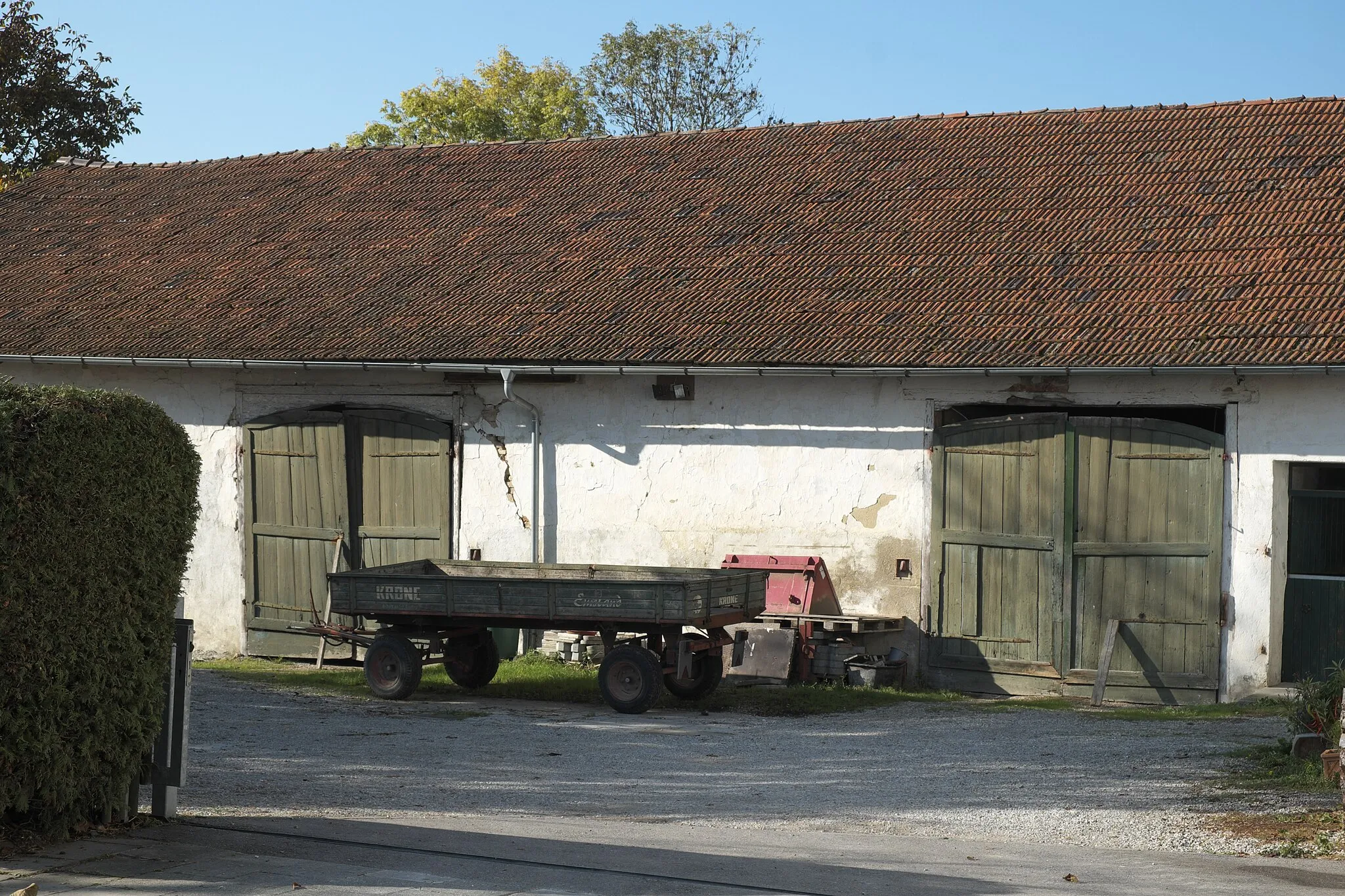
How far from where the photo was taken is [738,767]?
32.1 feet

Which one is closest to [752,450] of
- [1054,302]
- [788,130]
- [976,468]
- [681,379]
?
[681,379]

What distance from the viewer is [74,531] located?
6629mm

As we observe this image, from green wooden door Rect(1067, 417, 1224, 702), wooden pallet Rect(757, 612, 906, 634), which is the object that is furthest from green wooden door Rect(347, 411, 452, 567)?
green wooden door Rect(1067, 417, 1224, 702)

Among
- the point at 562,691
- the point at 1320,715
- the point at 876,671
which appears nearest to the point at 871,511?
the point at 876,671

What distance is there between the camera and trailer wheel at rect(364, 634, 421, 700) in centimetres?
1269

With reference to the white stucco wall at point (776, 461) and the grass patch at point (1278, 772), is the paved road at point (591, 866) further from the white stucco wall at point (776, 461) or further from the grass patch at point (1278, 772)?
the white stucco wall at point (776, 461)

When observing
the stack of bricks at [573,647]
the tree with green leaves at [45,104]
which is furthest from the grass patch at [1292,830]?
the tree with green leaves at [45,104]

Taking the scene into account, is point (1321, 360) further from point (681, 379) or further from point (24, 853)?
point (24, 853)

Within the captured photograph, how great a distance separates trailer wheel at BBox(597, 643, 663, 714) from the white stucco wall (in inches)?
96.3

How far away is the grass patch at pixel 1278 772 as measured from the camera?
8.82 m

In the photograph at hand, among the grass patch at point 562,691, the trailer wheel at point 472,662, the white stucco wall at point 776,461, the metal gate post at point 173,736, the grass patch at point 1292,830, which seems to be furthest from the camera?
the trailer wheel at point 472,662

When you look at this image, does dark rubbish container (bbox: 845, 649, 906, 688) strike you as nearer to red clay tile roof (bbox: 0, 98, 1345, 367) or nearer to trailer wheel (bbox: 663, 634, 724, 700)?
trailer wheel (bbox: 663, 634, 724, 700)

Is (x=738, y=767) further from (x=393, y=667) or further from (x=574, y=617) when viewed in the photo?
(x=393, y=667)

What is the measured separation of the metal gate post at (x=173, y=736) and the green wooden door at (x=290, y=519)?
8.01 metres
